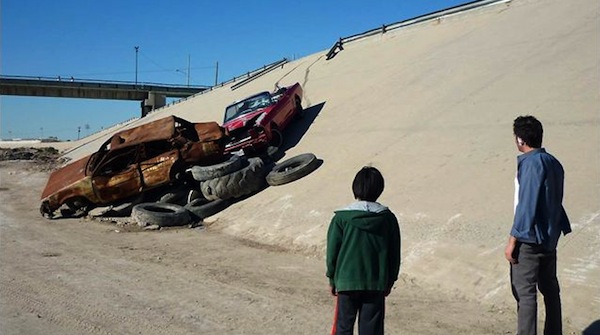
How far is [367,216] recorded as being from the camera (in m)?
3.54

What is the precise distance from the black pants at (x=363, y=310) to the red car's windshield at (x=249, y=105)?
12.7m

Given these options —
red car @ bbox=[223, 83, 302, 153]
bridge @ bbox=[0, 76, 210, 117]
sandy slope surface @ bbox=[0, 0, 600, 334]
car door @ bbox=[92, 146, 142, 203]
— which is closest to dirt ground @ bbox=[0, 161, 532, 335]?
sandy slope surface @ bbox=[0, 0, 600, 334]

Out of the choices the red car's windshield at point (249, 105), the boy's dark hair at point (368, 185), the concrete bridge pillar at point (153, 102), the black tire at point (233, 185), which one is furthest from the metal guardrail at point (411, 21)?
the concrete bridge pillar at point (153, 102)

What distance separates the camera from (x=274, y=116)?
15742mm

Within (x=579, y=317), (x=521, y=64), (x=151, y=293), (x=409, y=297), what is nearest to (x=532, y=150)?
(x=579, y=317)

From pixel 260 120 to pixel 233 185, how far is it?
3495mm

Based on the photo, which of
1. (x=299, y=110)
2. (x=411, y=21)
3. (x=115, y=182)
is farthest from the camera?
(x=411, y=21)

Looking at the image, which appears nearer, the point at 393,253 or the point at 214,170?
the point at 393,253

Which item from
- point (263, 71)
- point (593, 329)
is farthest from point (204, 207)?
point (263, 71)

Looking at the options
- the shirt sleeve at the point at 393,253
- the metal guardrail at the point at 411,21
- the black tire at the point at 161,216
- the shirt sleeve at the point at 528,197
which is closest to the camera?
the shirt sleeve at the point at 393,253

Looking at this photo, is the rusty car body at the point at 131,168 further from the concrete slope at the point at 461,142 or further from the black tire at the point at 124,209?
the concrete slope at the point at 461,142

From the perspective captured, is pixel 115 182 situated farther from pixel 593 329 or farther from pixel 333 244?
pixel 593 329

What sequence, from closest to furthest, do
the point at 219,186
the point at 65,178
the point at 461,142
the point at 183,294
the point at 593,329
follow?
the point at 593,329 < the point at 183,294 < the point at 461,142 < the point at 219,186 < the point at 65,178

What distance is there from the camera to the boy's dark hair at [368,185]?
142 inches
